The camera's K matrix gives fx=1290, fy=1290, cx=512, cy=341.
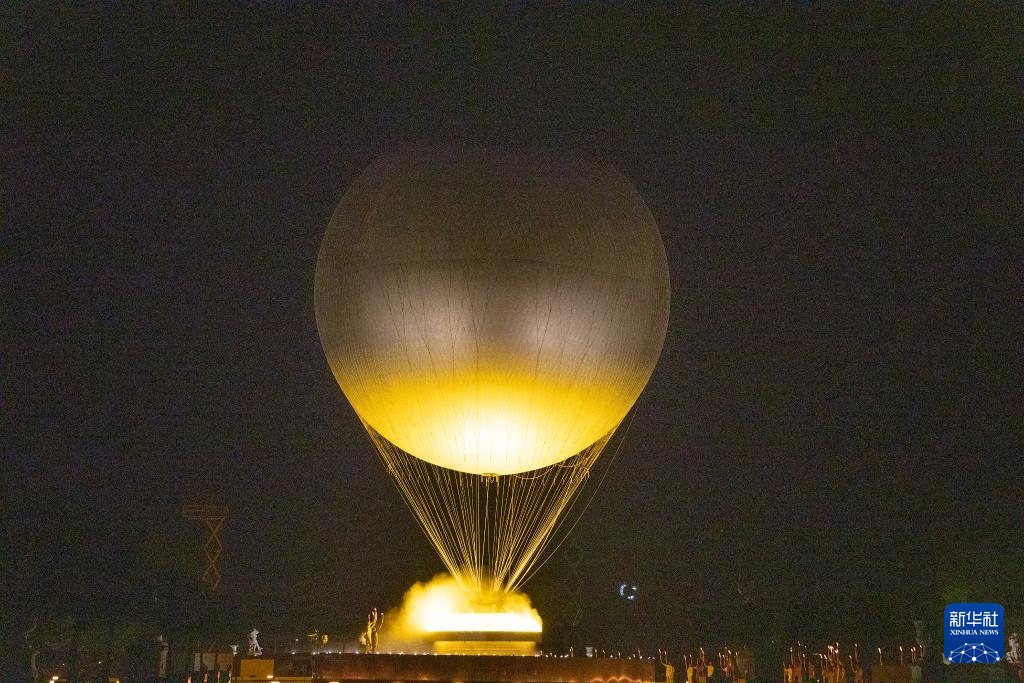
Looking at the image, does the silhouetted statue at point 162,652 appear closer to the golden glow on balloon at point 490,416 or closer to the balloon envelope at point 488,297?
the golden glow on balloon at point 490,416

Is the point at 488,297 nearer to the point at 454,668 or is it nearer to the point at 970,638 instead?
the point at 454,668

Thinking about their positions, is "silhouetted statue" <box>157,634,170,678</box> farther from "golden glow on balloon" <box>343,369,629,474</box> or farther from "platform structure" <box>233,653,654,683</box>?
"platform structure" <box>233,653,654,683</box>

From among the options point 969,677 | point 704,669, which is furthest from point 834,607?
point 969,677

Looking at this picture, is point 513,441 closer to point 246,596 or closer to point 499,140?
point 499,140

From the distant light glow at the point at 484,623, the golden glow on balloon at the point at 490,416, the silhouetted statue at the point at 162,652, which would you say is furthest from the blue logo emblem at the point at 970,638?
the silhouetted statue at the point at 162,652

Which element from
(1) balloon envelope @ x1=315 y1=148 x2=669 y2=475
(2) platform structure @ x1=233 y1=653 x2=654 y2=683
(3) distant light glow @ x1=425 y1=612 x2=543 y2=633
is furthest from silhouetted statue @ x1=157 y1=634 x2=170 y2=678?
(2) platform structure @ x1=233 y1=653 x2=654 y2=683
